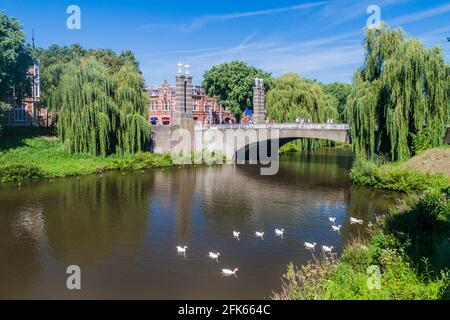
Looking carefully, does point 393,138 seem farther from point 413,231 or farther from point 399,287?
point 399,287

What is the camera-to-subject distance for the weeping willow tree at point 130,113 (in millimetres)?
40125

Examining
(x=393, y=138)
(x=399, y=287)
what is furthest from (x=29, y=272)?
(x=393, y=138)

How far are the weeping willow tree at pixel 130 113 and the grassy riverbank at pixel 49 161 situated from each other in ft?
4.39

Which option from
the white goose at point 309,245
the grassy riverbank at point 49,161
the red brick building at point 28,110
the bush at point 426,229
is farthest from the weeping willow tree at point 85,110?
the bush at point 426,229

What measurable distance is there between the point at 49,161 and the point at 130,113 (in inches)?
334

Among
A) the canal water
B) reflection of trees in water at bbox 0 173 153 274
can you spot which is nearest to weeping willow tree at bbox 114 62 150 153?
the canal water

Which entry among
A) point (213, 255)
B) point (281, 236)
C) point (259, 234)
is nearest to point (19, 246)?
point (213, 255)

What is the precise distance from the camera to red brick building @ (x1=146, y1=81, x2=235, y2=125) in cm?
6669

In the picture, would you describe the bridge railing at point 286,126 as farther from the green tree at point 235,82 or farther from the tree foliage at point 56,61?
the green tree at point 235,82

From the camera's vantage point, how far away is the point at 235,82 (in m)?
60.5

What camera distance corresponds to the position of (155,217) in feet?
74.9

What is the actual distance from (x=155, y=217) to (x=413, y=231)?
517 inches
